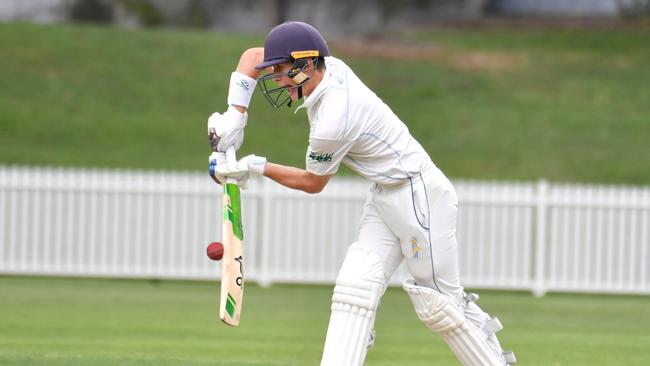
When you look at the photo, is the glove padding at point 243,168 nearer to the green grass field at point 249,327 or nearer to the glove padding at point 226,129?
the glove padding at point 226,129

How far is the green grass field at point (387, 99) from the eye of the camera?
17.4 metres

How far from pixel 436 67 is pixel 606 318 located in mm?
11458

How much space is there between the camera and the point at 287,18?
27.5 m

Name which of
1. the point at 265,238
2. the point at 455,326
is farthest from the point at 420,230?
the point at 265,238

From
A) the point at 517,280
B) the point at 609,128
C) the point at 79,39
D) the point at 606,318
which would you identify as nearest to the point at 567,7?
the point at 609,128

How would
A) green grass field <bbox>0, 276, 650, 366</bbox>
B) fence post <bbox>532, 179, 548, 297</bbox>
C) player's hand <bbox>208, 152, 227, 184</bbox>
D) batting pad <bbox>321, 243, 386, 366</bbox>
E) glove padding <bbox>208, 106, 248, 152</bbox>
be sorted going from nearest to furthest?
batting pad <bbox>321, 243, 386, 366</bbox> → player's hand <bbox>208, 152, 227, 184</bbox> → glove padding <bbox>208, 106, 248, 152</bbox> → green grass field <bbox>0, 276, 650, 366</bbox> → fence post <bbox>532, 179, 548, 297</bbox>

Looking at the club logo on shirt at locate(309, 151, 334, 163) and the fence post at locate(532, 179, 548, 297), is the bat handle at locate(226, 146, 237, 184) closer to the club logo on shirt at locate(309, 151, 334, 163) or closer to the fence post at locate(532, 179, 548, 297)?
the club logo on shirt at locate(309, 151, 334, 163)

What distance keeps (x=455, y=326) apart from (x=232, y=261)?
101 cm

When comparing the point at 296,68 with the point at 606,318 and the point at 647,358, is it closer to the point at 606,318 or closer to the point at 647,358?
the point at 647,358

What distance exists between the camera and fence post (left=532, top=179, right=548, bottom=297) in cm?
1260

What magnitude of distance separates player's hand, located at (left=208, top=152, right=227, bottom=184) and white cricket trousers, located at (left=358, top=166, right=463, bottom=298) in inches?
26.5

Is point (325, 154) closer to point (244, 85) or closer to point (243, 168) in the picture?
point (243, 168)

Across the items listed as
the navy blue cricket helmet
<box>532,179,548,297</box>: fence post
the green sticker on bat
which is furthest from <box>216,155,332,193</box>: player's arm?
<box>532,179,548,297</box>: fence post

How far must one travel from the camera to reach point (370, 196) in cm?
578
